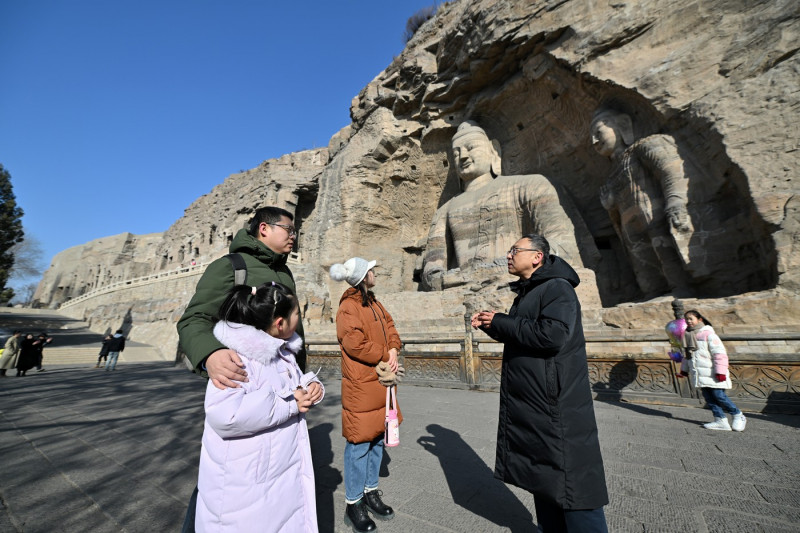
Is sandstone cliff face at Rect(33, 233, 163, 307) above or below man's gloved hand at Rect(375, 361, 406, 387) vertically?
above

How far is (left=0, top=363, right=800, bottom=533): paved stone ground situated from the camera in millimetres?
1763

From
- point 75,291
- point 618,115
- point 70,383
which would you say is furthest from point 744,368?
point 75,291

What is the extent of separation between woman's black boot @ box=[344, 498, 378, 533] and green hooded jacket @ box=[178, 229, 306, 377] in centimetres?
76

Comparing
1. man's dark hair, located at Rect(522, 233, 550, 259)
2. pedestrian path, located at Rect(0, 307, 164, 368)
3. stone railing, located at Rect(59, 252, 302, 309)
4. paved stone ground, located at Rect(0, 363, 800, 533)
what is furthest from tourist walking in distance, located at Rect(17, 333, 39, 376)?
man's dark hair, located at Rect(522, 233, 550, 259)

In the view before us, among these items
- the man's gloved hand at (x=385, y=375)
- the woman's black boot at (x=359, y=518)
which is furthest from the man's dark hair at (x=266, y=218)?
the woman's black boot at (x=359, y=518)

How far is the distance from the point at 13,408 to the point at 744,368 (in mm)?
8542

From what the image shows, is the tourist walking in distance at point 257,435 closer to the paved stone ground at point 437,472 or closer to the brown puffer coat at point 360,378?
the brown puffer coat at point 360,378

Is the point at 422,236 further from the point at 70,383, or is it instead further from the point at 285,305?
the point at 285,305

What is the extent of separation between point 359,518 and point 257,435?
0.93m

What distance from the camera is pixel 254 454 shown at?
3.69 feet

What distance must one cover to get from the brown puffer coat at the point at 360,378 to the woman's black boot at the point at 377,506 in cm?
33

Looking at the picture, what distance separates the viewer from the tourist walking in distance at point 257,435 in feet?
3.58

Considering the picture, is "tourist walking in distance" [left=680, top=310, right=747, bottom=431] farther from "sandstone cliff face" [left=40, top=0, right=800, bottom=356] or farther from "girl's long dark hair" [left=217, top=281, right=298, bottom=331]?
"girl's long dark hair" [left=217, top=281, right=298, bottom=331]

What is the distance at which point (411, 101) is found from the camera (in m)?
11.6
